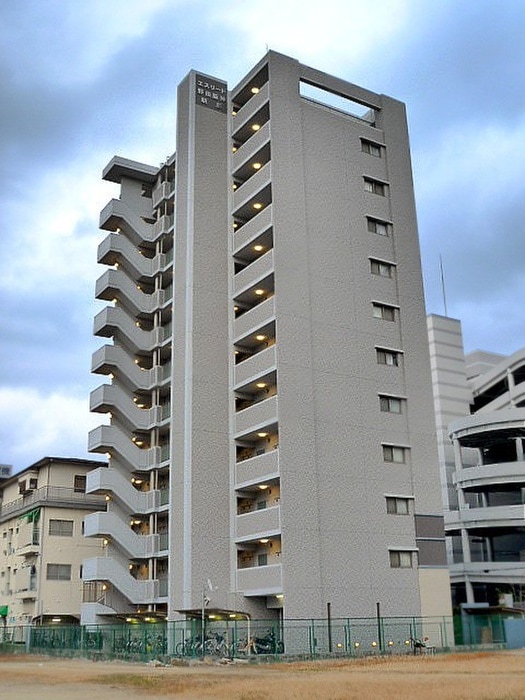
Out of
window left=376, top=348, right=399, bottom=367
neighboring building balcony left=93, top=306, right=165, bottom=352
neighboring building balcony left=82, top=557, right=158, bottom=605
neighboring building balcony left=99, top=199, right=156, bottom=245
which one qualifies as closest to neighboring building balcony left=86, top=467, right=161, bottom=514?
neighboring building balcony left=82, top=557, right=158, bottom=605

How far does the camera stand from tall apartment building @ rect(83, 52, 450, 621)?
4481 cm

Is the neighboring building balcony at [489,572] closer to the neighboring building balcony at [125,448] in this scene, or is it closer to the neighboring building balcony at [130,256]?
the neighboring building balcony at [125,448]

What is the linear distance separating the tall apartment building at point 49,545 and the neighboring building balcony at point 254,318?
80.8 feet

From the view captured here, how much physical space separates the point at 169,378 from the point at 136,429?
13.6 ft

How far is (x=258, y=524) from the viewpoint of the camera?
44656 millimetres

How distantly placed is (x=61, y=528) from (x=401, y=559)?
102ft

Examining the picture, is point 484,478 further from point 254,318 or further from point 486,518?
point 254,318

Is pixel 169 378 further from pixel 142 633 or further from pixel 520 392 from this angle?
pixel 520 392

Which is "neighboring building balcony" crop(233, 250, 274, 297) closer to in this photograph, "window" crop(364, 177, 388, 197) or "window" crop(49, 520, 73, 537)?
"window" crop(364, 177, 388, 197)

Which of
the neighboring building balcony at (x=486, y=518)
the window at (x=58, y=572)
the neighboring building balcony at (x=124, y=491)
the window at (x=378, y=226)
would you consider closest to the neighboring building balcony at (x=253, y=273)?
the window at (x=378, y=226)

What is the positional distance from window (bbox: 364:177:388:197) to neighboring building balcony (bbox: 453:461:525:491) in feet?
85.3

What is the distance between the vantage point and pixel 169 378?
55.2 m

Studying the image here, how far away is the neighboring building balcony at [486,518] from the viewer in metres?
65.3

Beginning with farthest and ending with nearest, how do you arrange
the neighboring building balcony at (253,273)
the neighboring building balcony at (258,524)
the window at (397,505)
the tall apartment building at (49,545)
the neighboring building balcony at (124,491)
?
the tall apartment building at (49,545) < the neighboring building balcony at (124,491) < the neighboring building balcony at (253,273) < the window at (397,505) < the neighboring building balcony at (258,524)
